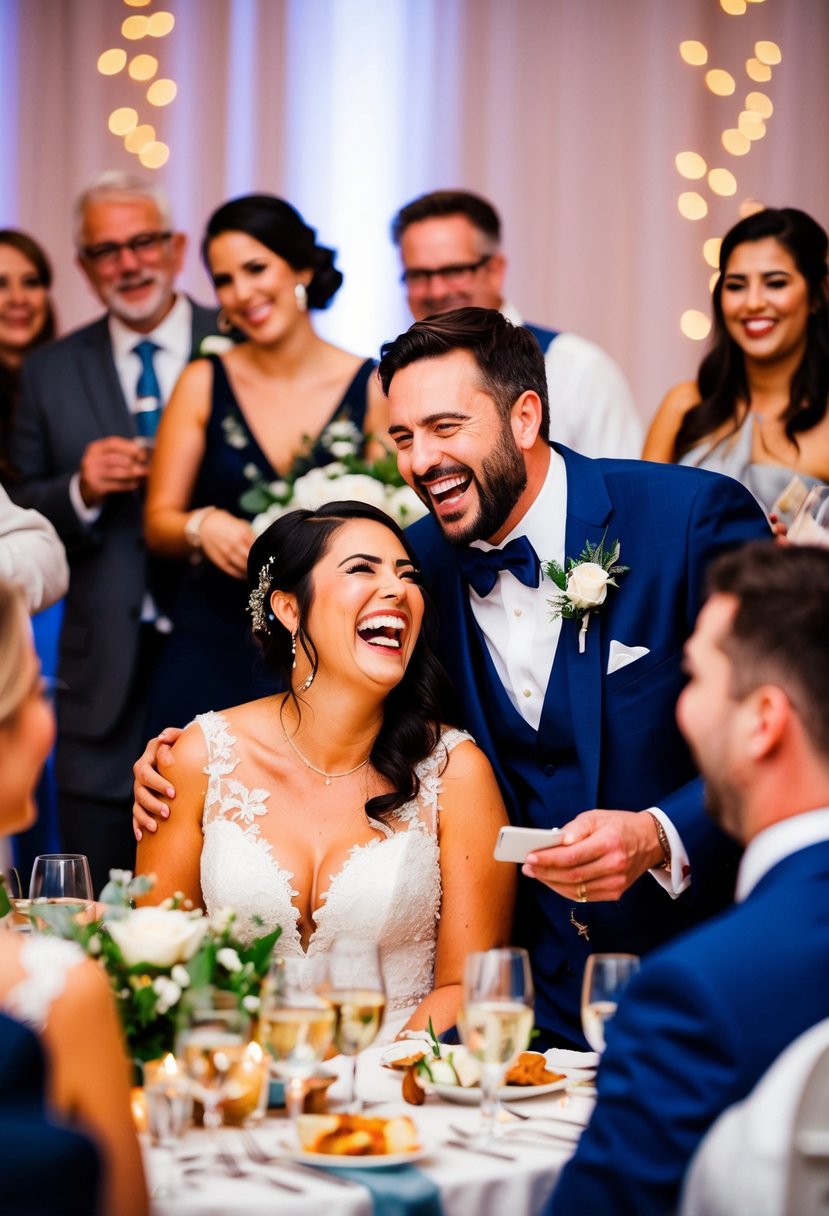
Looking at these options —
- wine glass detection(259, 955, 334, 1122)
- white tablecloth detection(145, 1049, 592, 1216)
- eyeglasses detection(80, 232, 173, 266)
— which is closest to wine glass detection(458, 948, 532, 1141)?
white tablecloth detection(145, 1049, 592, 1216)

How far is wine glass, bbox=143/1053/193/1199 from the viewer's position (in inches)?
73.4

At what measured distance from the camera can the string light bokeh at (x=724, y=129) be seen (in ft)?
21.7

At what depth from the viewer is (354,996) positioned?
6.72ft

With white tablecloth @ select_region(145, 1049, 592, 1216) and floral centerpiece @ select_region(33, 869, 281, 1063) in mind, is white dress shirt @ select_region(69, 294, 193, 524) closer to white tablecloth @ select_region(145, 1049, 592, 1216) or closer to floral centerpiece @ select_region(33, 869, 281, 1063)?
floral centerpiece @ select_region(33, 869, 281, 1063)

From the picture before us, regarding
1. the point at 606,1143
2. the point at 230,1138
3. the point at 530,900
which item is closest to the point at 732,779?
the point at 606,1143

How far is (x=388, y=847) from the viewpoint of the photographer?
10.8 feet

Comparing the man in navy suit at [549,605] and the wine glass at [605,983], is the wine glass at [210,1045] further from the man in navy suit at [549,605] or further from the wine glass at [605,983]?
the man in navy suit at [549,605]

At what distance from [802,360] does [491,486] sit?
1687mm

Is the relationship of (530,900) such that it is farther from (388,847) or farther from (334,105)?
(334,105)

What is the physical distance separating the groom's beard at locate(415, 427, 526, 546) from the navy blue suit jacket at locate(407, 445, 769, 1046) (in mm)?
157

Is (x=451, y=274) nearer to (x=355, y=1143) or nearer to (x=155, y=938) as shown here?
(x=155, y=938)

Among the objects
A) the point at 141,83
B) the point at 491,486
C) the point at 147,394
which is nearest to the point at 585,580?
the point at 491,486

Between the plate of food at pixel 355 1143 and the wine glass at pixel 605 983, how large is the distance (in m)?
0.30

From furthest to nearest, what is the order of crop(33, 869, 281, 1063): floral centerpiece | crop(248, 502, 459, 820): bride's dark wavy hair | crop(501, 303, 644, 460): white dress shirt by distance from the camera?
crop(501, 303, 644, 460): white dress shirt < crop(248, 502, 459, 820): bride's dark wavy hair < crop(33, 869, 281, 1063): floral centerpiece
